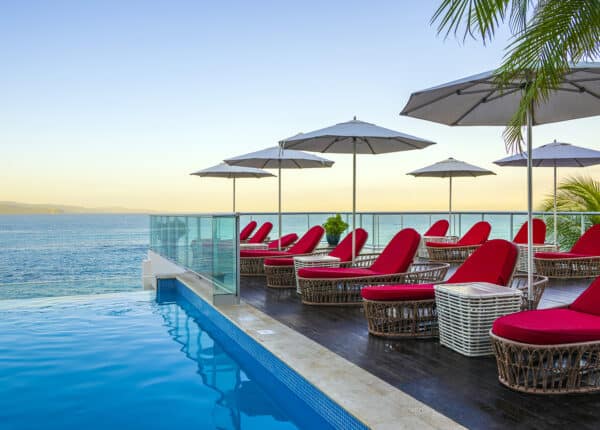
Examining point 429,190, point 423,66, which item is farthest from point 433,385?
point 429,190

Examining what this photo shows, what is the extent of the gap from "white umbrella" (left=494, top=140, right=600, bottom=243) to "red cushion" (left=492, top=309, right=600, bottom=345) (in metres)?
5.84

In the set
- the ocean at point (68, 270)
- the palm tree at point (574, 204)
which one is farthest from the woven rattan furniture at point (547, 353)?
the palm tree at point (574, 204)

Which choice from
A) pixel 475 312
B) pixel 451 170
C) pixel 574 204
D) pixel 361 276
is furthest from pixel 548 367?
pixel 574 204

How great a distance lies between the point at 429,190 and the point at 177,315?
2062cm

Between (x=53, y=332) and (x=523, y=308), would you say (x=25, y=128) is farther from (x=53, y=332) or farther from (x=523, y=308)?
(x=523, y=308)

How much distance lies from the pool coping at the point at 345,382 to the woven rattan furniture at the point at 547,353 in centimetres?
70

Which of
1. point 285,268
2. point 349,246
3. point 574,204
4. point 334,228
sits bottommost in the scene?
point 285,268

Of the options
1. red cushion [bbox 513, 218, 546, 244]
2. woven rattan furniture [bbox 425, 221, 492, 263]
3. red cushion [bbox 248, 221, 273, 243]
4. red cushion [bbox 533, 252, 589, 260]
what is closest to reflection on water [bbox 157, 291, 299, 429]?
red cushion [bbox 248, 221, 273, 243]

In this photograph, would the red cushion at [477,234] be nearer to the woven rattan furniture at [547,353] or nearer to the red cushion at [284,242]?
the red cushion at [284,242]

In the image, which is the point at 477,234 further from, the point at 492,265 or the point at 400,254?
the point at 492,265

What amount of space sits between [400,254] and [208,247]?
257cm

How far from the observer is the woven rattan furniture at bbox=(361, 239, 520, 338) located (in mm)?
4602

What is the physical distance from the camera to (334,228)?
1320 cm

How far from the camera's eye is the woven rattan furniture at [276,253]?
8336 mm
